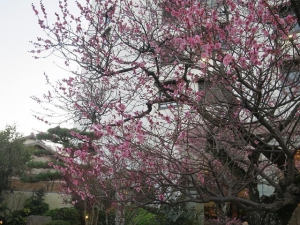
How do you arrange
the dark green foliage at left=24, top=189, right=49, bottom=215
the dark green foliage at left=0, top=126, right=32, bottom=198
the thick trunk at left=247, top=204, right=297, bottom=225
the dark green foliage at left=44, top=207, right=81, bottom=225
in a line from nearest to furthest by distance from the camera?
the thick trunk at left=247, top=204, right=297, bottom=225 → the dark green foliage at left=44, top=207, right=81, bottom=225 → the dark green foliage at left=24, top=189, right=49, bottom=215 → the dark green foliage at left=0, top=126, right=32, bottom=198

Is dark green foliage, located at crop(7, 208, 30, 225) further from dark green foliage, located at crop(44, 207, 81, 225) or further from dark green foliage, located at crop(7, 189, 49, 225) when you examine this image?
dark green foliage, located at crop(44, 207, 81, 225)

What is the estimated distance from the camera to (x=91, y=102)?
6512 millimetres

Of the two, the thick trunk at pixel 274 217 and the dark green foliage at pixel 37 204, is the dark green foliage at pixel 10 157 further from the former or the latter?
the thick trunk at pixel 274 217

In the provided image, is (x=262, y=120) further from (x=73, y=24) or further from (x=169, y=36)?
(x=73, y=24)

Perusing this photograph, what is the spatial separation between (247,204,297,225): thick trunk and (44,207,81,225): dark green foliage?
7.48 meters

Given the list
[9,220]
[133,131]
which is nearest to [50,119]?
[133,131]

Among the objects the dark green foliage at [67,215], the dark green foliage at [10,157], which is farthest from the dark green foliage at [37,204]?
the dark green foliage at [67,215]

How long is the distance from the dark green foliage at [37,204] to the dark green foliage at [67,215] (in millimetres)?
2112

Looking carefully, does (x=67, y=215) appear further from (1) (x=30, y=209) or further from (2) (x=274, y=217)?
(2) (x=274, y=217)

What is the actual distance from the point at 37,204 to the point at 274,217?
10800 mm

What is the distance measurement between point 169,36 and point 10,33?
19.8 ft

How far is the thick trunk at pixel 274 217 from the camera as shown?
3.76 m

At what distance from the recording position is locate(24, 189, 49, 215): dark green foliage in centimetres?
1185

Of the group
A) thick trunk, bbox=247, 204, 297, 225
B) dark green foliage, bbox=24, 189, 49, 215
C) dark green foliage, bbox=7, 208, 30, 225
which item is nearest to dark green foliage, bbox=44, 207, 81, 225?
dark green foliage, bbox=7, 208, 30, 225
